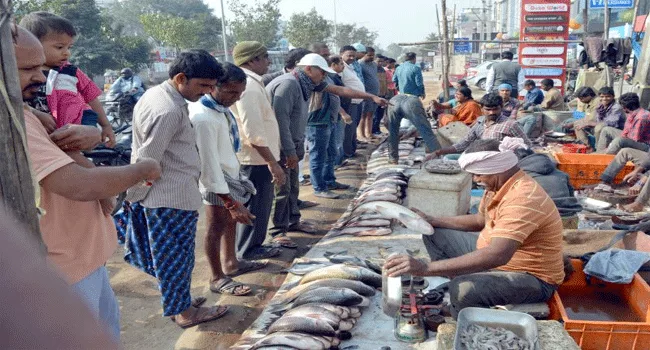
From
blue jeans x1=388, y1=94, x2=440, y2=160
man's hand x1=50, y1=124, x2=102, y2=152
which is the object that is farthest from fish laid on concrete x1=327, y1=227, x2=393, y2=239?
man's hand x1=50, y1=124, x2=102, y2=152

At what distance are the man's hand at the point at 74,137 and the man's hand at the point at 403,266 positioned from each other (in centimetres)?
190

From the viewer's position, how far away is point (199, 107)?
406cm

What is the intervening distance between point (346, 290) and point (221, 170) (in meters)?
1.39

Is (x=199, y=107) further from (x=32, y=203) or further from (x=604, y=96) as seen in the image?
(x=604, y=96)

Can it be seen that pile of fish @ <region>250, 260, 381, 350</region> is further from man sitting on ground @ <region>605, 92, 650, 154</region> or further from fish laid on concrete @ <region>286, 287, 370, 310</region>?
man sitting on ground @ <region>605, 92, 650, 154</region>

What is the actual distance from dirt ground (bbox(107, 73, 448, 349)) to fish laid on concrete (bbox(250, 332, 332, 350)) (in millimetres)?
839

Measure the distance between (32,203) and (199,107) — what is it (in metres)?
2.56

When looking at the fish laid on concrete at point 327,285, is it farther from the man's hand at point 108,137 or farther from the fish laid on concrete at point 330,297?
the man's hand at point 108,137

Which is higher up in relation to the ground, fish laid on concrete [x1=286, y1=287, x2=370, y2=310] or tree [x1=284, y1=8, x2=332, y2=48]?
tree [x1=284, y1=8, x2=332, y2=48]

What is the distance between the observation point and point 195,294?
4742 millimetres

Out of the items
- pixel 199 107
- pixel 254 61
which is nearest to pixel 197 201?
pixel 199 107

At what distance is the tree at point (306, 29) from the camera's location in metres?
41.0

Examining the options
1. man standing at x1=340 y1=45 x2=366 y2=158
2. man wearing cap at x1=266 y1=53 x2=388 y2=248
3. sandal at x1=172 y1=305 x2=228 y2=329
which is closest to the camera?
sandal at x1=172 y1=305 x2=228 y2=329

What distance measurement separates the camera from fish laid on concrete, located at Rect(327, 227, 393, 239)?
5.57 m
